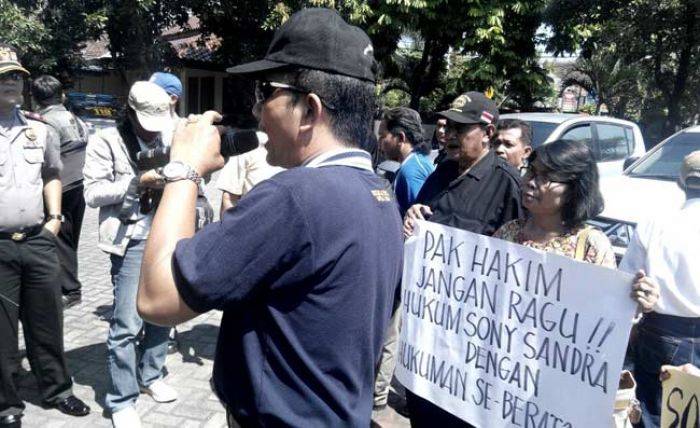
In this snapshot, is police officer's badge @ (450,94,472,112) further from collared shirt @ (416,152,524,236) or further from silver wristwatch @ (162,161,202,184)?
silver wristwatch @ (162,161,202,184)

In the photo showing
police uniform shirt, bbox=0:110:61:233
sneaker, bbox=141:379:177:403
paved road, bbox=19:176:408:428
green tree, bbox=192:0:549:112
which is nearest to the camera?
police uniform shirt, bbox=0:110:61:233

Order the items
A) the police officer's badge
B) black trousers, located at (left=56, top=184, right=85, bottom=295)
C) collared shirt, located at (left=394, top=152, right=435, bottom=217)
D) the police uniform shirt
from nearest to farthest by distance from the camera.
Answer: the police uniform shirt, the police officer's badge, collared shirt, located at (left=394, top=152, right=435, bottom=217), black trousers, located at (left=56, top=184, right=85, bottom=295)

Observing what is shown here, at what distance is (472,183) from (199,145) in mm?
1975

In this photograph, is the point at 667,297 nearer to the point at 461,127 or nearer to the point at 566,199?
the point at 566,199

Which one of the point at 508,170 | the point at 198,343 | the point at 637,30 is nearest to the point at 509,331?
the point at 508,170

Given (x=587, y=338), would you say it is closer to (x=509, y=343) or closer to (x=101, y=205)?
(x=509, y=343)

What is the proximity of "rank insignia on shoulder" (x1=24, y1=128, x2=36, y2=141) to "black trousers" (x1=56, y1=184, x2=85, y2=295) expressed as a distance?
2303 mm

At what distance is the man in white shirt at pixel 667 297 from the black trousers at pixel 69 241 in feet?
15.1

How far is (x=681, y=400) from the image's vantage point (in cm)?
221

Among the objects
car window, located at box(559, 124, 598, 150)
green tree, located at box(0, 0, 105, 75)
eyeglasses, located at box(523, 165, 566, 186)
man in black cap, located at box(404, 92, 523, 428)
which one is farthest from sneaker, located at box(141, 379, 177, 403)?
green tree, located at box(0, 0, 105, 75)

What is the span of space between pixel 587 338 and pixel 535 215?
0.70m

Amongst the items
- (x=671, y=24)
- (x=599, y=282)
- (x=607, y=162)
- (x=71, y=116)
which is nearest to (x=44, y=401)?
(x=71, y=116)

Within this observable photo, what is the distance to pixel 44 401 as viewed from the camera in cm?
363

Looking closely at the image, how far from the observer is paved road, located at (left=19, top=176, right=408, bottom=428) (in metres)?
3.61
